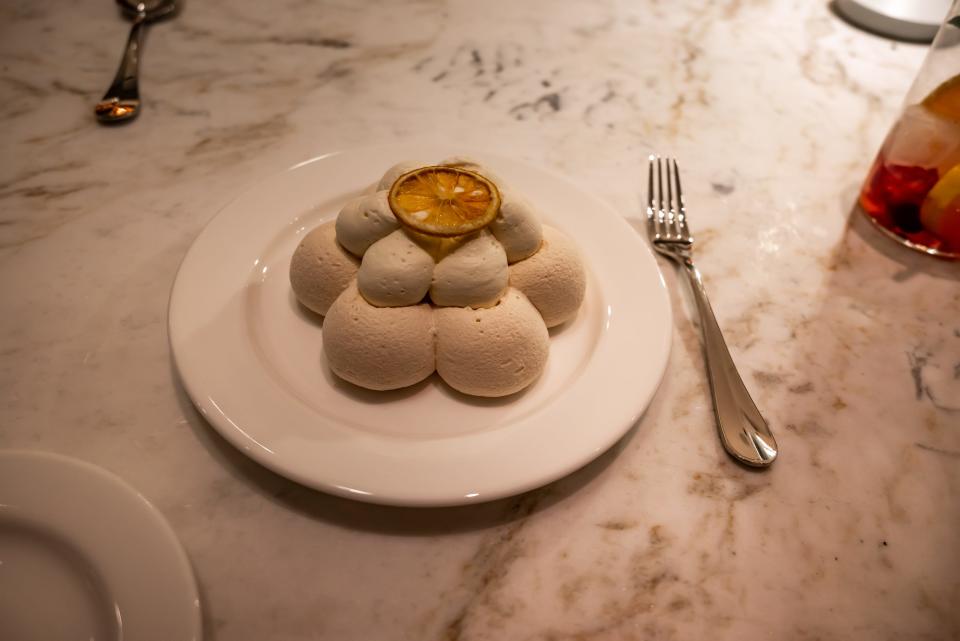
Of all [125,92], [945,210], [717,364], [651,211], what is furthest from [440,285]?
[125,92]

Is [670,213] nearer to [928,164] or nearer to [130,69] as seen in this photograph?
[928,164]

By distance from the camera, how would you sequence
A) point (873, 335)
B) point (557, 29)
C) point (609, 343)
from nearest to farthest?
1. point (609, 343)
2. point (873, 335)
3. point (557, 29)

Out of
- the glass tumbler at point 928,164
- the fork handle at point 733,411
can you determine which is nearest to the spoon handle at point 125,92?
the fork handle at point 733,411

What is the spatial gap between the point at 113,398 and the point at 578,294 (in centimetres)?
60

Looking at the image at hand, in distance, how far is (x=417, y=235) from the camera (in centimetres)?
77

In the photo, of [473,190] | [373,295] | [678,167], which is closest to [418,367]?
[373,295]

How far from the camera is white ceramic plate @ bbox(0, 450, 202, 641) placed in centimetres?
56

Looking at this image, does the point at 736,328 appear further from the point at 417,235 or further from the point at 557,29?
the point at 557,29

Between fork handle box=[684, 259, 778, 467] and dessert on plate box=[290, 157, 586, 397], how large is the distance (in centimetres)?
22

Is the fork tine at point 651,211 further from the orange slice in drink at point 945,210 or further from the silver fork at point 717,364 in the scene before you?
the orange slice in drink at point 945,210

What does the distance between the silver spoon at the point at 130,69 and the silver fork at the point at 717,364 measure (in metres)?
1.00

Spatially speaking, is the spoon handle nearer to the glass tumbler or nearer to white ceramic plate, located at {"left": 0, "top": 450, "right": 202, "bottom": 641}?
white ceramic plate, located at {"left": 0, "top": 450, "right": 202, "bottom": 641}

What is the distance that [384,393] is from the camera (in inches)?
30.9

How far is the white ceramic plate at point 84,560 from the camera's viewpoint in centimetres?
56
